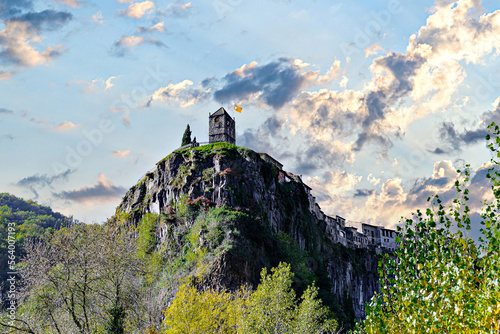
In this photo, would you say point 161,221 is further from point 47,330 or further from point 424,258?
point 424,258

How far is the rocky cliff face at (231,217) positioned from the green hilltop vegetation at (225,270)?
0.29m

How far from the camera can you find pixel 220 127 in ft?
376

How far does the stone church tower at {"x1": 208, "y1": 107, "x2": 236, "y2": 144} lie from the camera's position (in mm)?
113562

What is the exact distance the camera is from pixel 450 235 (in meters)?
15.7

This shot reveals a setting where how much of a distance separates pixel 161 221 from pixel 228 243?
20.3m

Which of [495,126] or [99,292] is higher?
[495,126]

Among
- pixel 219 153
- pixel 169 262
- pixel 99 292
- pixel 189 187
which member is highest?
pixel 219 153

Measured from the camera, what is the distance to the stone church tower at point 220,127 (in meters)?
114

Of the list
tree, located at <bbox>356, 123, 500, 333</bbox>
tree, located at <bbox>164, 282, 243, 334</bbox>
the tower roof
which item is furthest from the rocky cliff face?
tree, located at <bbox>356, 123, 500, 333</bbox>

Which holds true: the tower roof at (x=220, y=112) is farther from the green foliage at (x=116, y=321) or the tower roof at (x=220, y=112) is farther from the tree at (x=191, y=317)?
the green foliage at (x=116, y=321)

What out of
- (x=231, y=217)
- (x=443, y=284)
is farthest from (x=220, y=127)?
(x=443, y=284)

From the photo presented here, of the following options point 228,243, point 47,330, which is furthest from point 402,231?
point 228,243

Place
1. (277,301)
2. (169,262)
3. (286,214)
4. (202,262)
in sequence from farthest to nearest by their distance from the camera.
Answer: (286,214), (169,262), (202,262), (277,301)

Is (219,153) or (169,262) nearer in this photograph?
(169,262)
